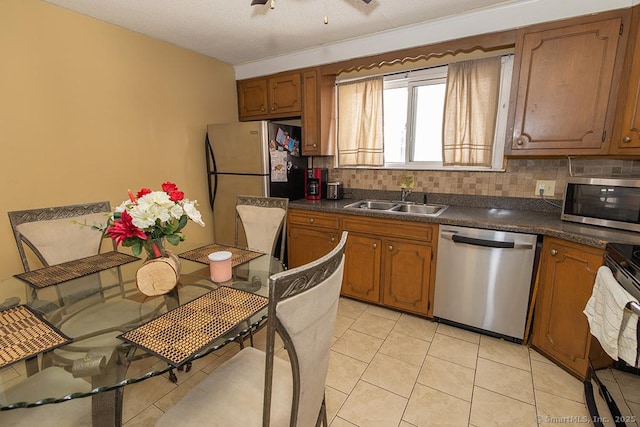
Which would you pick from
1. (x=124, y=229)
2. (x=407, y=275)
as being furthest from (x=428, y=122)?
(x=124, y=229)

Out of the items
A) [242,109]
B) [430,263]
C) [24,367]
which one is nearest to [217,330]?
[24,367]

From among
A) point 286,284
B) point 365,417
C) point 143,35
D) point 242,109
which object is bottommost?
point 365,417

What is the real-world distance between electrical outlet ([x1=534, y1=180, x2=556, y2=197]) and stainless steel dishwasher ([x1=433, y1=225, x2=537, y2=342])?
66 centimetres

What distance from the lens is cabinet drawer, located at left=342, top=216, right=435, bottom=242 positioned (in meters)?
2.22

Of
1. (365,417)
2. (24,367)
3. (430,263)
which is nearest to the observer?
(24,367)

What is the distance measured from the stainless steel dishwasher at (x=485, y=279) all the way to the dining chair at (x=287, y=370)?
144 cm

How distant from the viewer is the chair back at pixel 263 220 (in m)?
2.06

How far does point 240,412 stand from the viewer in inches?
39.1

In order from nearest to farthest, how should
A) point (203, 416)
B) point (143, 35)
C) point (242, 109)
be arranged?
point (203, 416) < point (143, 35) < point (242, 109)

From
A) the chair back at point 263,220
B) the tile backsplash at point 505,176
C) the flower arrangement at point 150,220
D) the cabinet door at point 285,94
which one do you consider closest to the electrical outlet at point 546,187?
the tile backsplash at point 505,176

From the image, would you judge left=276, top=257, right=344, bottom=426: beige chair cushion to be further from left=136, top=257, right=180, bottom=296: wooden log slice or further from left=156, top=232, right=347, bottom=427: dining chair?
left=136, top=257, right=180, bottom=296: wooden log slice

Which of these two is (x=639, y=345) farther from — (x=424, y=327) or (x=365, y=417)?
(x=424, y=327)

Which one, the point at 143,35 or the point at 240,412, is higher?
the point at 143,35

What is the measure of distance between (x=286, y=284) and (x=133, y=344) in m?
0.58
